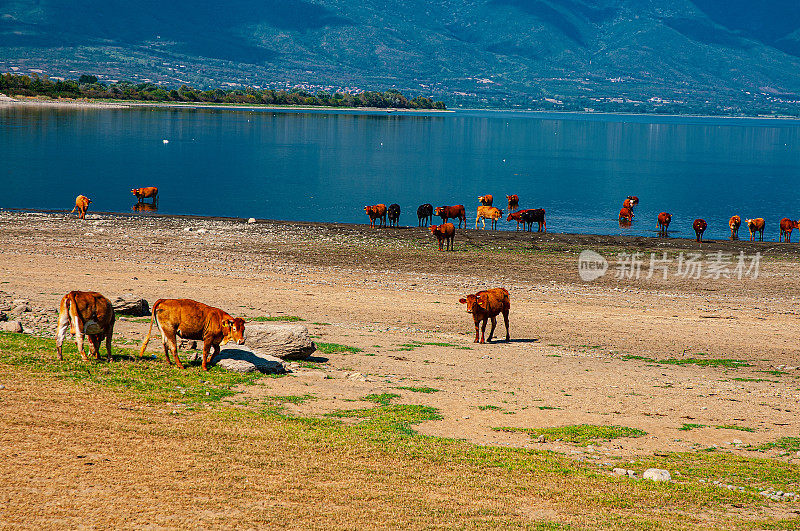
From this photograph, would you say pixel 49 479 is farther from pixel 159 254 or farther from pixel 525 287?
pixel 159 254

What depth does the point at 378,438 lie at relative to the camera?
13.2 m

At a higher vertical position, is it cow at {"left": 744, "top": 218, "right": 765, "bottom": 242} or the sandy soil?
cow at {"left": 744, "top": 218, "right": 765, "bottom": 242}

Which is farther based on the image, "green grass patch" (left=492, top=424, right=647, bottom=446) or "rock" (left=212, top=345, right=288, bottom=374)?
"rock" (left=212, top=345, right=288, bottom=374)

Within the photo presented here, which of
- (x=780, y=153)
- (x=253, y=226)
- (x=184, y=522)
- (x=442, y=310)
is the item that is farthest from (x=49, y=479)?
(x=780, y=153)

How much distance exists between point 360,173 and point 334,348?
2657 inches

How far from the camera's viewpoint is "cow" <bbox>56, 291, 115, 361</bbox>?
15.4 m

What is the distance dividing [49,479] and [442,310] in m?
17.5

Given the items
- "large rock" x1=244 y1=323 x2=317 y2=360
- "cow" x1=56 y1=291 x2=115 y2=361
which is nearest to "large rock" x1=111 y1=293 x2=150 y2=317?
"large rock" x1=244 y1=323 x2=317 y2=360

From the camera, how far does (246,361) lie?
1697 centimetres

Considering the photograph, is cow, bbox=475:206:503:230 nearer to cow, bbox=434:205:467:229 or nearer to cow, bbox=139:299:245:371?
cow, bbox=434:205:467:229

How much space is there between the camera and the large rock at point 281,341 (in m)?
18.3

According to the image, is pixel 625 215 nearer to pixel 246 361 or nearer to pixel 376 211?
pixel 376 211

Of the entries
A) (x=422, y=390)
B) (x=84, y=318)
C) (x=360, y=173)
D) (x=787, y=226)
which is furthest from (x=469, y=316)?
(x=360, y=173)

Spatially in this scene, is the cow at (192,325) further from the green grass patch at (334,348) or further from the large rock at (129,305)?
the large rock at (129,305)
